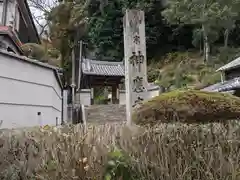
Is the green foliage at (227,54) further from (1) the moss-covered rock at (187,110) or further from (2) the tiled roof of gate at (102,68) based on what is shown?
(1) the moss-covered rock at (187,110)

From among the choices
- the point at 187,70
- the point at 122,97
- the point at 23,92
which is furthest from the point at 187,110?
the point at 187,70

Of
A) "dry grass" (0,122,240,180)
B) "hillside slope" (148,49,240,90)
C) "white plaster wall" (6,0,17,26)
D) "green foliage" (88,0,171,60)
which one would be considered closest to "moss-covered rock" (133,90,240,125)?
"dry grass" (0,122,240,180)

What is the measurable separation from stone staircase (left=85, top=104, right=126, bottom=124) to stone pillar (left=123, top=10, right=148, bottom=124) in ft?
36.2

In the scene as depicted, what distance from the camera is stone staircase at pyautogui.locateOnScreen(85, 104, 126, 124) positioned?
19.5 metres

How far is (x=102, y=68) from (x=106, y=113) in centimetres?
771

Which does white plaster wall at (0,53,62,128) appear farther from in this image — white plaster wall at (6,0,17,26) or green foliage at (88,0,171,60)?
green foliage at (88,0,171,60)

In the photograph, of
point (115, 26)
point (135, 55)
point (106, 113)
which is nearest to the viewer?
point (135, 55)

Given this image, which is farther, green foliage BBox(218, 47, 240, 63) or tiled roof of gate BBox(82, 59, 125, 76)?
green foliage BBox(218, 47, 240, 63)

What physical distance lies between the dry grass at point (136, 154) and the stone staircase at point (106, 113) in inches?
639

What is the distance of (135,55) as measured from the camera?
8.20 metres

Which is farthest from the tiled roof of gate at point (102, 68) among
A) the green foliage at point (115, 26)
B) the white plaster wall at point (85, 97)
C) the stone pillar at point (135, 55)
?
the stone pillar at point (135, 55)

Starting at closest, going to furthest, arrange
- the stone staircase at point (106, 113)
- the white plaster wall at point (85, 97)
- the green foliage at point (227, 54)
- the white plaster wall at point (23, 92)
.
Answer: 1. the white plaster wall at point (23, 92)
2. the stone staircase at point (106, 113)
3. the white plaster wall at point (85, 97)
4. the green foliage at point (227, 54)

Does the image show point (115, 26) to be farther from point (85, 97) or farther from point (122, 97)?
point (85, 97)

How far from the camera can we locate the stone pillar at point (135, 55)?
819 centimetres
